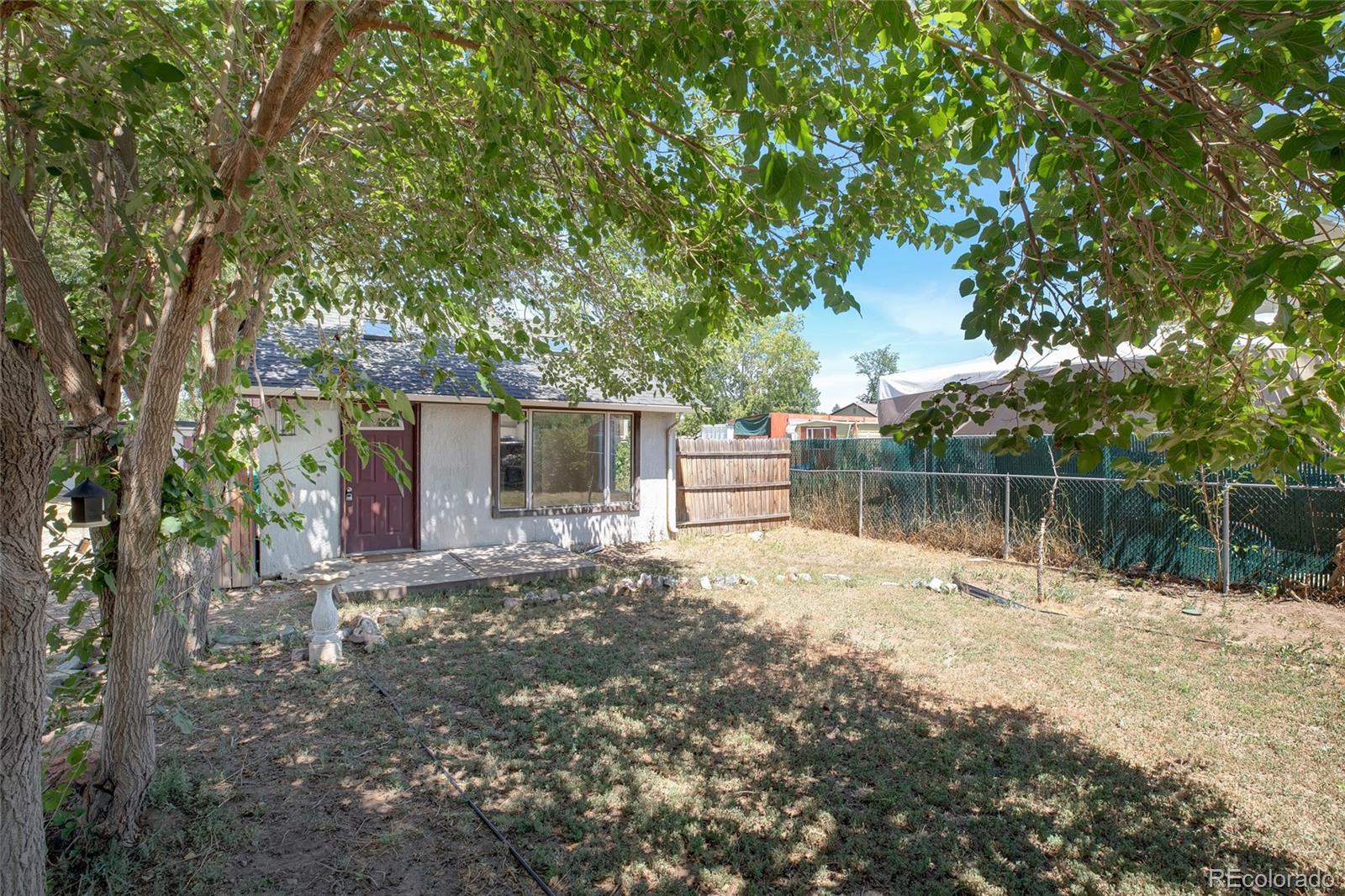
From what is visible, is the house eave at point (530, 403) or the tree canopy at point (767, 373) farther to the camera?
the tree canopy at point (767, 373)

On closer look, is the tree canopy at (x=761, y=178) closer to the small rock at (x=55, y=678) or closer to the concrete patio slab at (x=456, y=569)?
the small rock at (x=55, y=678)

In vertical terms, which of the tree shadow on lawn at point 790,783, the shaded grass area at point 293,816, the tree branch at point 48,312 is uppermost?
the tree branch at point 48,312

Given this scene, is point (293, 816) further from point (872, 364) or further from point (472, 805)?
point (872, 364)

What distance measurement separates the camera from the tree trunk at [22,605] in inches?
83.1


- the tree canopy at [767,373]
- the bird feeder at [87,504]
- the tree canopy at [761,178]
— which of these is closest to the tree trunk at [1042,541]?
the tree canopy at [761,178]

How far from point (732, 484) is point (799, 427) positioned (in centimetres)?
1609

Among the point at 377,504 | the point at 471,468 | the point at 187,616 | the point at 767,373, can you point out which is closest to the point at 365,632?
the point at 187,616

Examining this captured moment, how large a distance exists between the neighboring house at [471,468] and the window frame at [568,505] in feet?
0.07

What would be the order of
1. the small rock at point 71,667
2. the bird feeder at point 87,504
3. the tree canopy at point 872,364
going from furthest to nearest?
the tree canopy at point 872,364, the small rock at point 71,667, the bird feeder at point 87,504

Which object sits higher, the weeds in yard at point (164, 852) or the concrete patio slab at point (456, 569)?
the concrete patio slab at point (456, 569)

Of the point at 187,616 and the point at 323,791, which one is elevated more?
the point at 187,616

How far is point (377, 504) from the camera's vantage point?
9930 mm

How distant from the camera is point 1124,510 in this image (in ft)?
30.5

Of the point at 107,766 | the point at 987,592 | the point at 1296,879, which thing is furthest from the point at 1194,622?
the point at 107,766
